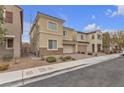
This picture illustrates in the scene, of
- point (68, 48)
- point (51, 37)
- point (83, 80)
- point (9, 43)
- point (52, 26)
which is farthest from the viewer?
point (68, 48)

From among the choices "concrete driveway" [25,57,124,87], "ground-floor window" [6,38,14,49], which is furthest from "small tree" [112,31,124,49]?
"concrete driveway" [25,57,124,87]

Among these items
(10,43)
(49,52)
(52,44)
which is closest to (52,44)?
(52,44)

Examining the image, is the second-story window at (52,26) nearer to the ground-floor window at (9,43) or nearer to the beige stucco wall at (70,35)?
the beige stucco wall at (70,35)

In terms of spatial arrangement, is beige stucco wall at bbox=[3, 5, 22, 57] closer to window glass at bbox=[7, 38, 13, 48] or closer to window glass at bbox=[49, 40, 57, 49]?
window glass at bbox=[7, 38, 13, 48]

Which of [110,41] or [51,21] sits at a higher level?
[51,21]

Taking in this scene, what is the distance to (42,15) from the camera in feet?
62.0

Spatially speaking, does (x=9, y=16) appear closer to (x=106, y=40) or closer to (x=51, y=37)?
(x=51, y=37)

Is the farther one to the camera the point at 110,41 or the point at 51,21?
the point at 110,41

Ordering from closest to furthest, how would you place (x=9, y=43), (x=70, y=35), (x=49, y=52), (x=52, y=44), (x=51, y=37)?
(x=9, y=43) < (x=49, y=52) < (x=51, y=37) < (x=52, y=44) < (x=70, y=35)

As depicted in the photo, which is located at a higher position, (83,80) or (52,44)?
(52,44)
